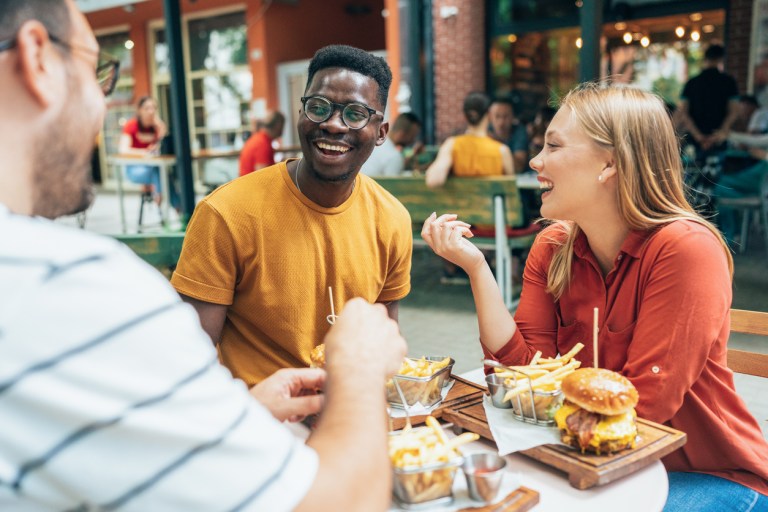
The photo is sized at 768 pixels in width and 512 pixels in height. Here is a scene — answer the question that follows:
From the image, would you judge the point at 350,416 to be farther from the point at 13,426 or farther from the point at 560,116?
the point at 560,116

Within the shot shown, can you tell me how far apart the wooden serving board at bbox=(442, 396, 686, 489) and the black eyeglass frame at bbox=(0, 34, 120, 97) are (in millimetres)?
1077

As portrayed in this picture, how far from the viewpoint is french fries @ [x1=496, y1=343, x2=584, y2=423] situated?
154 cm

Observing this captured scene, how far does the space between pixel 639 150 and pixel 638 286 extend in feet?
1.33

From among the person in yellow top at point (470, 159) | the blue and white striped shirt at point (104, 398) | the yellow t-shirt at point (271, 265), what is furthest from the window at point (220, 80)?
the blue and white striped shirt at point (104, 398)

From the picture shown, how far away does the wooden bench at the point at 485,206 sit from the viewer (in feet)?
17.5

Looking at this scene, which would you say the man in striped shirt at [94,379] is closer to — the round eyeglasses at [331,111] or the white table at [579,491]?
the white table at [579,491]

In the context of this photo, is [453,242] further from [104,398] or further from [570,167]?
[104,398]

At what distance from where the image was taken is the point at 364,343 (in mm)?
1071

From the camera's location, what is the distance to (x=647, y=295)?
180 centimetres

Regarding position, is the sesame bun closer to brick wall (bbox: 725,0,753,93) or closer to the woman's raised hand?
the woman's raised hand

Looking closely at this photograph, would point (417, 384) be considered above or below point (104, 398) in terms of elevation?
below

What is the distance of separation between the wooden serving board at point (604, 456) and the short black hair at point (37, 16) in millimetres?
1183

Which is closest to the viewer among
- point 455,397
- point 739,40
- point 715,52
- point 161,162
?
point 455,397

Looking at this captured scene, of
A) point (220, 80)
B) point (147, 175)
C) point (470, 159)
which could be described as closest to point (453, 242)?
point (470, 159)
